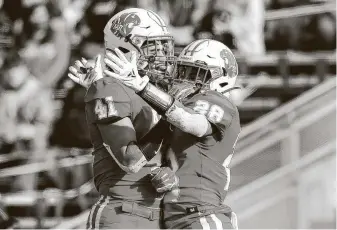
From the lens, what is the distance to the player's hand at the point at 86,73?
263cm

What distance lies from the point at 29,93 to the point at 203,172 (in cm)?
338

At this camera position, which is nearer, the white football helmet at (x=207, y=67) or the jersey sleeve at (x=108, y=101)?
the jersey sleeve at (x=108, y=101)

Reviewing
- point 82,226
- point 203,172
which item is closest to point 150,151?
point 203,172

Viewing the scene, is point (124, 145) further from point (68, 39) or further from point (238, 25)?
point (68, 39)

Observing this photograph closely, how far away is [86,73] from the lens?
8.75 ft

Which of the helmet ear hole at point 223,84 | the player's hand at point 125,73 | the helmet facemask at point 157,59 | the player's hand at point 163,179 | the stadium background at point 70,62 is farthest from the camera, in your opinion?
the stadium background at point 70,62

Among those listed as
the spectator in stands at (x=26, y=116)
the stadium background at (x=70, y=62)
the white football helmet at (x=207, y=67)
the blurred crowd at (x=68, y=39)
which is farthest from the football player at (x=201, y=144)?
the spectator in stands at (x=26, y=116)

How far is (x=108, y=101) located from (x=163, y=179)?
0.90 feet

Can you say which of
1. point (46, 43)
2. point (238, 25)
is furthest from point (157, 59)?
point (46, 43)

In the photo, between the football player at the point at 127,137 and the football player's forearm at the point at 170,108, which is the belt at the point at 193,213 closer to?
the football player at the point at 127,137

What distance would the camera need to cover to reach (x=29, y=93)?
19.2ft

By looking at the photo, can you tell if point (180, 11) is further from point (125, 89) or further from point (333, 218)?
point (125, 89)

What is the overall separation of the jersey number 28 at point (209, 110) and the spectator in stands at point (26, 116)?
10.9 ft

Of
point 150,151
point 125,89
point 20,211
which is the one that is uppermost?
point 125,89
